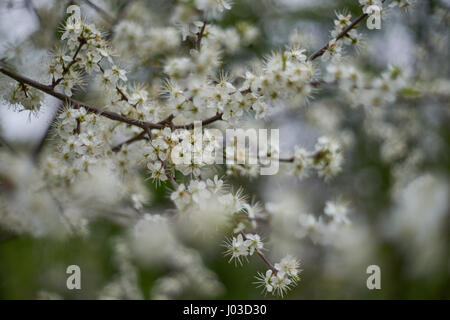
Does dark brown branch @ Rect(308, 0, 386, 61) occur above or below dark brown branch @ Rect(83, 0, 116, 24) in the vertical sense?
below

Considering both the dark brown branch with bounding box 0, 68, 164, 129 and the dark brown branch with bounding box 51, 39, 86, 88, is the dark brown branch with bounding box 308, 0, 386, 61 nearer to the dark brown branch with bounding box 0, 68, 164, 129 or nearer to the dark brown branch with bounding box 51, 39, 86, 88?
the dark brown branch with bounding box 0, 68, 164, 129

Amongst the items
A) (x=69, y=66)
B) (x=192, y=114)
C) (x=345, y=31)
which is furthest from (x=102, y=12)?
(x=345, y=31)

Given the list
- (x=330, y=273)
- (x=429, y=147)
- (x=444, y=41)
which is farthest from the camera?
(x=330, y=273)

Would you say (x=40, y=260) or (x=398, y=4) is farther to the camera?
(x=40, y=260)

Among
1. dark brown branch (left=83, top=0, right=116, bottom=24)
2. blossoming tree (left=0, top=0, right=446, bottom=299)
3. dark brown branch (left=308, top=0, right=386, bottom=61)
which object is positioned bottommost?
blossoming tree (left=0, top=0, right=446, bottom=299)

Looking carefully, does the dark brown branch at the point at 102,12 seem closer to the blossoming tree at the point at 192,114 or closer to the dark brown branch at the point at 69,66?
the blossoming tree at the point at 192,114

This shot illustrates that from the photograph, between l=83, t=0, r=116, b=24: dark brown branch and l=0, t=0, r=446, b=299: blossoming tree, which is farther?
l=83, t=0, r=116, b=24: dark brown branch

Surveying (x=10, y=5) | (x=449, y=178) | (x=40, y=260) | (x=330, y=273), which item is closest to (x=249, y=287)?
(x=330, y=273)

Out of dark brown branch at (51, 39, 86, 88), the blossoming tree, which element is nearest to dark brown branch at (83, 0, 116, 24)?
the blossoming tree

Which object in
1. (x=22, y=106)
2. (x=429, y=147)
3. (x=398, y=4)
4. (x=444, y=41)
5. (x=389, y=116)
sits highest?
(x=444, y=41)

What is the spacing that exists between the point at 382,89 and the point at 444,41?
2.37 m

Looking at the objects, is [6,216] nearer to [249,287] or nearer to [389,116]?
[249,287]
